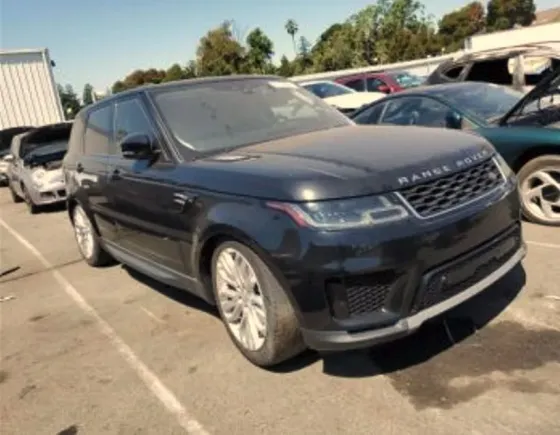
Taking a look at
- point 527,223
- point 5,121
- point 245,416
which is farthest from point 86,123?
point 5,121

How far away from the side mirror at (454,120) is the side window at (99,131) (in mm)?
3199

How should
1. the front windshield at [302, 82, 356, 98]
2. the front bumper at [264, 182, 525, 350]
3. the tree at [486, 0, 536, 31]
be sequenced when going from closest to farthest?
the front bumper at [264, 182, 525, 350] → the front windshield at [302, 82, 356, 98] → the tree at [486, 0, 536, 31]

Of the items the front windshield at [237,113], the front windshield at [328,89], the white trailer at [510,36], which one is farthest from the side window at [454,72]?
the white trailer at [510,36]

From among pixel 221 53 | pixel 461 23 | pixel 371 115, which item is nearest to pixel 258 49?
pixel 221 53

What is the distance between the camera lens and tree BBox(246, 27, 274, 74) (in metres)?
56.8

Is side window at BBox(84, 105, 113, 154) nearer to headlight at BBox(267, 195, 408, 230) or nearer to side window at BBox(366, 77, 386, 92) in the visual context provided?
headlight at BBox(267, 195, 408, 230)

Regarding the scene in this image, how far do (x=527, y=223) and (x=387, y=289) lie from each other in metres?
3.26

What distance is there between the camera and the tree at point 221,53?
5672 cm

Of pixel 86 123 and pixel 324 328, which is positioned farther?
pixel 86 123

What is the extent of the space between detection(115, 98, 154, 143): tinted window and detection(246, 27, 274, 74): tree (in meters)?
Result: 52.3

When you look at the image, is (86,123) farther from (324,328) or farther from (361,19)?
(361,19)

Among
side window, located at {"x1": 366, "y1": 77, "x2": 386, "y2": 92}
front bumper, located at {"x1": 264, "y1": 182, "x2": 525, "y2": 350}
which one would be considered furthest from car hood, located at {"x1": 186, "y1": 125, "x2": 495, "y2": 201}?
side window, located at {"x1": 366, "y1": 77, "x2": 386, "y2": 92}

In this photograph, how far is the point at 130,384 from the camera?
3936 mm

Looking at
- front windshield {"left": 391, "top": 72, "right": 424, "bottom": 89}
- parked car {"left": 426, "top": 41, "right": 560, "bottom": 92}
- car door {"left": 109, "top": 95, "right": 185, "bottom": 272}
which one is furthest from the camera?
front windshield {"left": 391, "top": 72, "right": 424, "bottom": 89}
